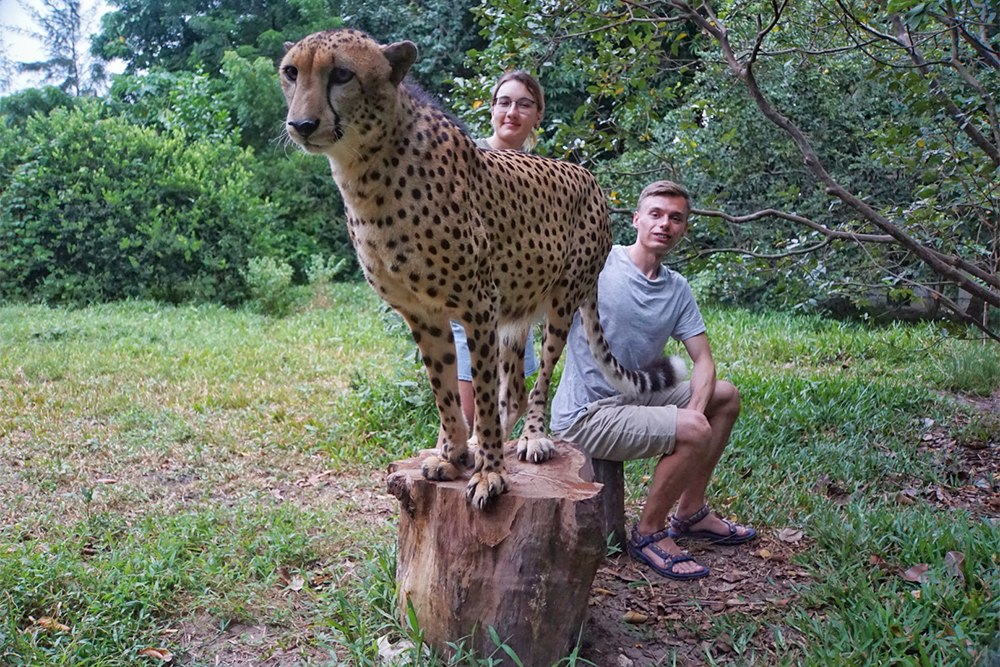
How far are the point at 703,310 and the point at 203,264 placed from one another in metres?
6.60

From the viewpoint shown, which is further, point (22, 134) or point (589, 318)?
point (22, 134)

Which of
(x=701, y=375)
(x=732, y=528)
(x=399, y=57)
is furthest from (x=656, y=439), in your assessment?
(x=399, y=57)

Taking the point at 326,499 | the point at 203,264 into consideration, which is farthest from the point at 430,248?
the point at 203,264

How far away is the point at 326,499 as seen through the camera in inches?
167

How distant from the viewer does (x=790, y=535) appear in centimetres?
385

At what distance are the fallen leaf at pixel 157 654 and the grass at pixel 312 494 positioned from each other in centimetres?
3

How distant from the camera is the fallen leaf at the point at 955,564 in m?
3.16

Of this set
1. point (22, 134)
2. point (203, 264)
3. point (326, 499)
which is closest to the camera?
point (326, 499)

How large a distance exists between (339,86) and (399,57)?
0.83ft

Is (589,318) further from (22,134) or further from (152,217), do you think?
(22,134)

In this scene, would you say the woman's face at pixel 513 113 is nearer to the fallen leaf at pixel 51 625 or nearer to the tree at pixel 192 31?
the fallen leaf at pixel 51 625

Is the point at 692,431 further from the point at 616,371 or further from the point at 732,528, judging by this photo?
the point at 732,528

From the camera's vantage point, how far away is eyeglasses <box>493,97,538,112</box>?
3805mm

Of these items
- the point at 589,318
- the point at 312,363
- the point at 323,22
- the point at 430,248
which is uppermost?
the point at 323,22
